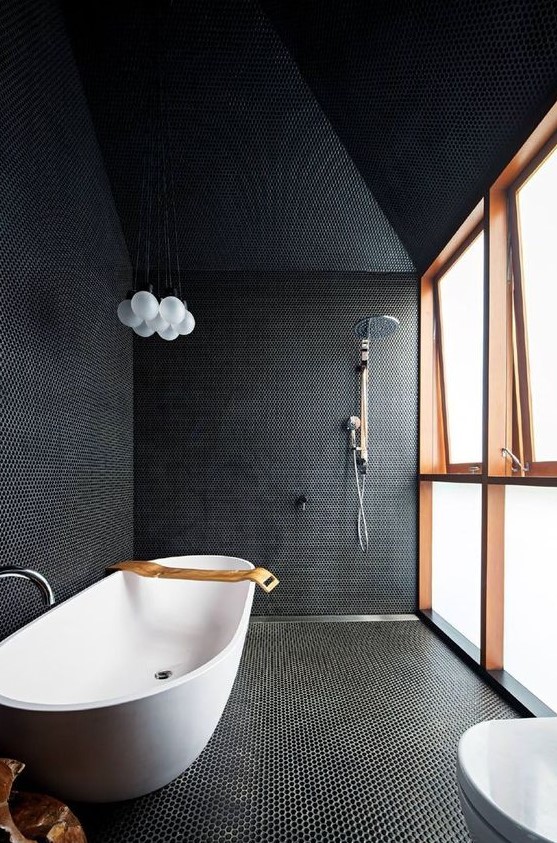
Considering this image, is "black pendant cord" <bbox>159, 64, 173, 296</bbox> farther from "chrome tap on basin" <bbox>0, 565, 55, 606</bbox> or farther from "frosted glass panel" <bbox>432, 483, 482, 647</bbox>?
"frosted glass panel" <bbox>432, 483, 482, 647</bbox>

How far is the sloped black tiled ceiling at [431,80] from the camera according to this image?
1.69 metres

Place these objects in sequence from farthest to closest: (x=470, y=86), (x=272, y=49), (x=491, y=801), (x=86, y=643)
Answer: (x=272, y=49)
(x=470, y=86)
(x=86, y=643)
(x=491, y=801)

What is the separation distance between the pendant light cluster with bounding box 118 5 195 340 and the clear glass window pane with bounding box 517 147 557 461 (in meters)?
1.71

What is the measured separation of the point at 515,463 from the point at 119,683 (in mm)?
2154

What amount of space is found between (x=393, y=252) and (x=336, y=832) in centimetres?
320

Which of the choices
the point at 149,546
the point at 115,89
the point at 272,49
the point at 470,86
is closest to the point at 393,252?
the point at 470,86

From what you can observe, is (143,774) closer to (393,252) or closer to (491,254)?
(491,254)

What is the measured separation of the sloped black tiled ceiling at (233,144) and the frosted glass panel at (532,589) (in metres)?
2.00

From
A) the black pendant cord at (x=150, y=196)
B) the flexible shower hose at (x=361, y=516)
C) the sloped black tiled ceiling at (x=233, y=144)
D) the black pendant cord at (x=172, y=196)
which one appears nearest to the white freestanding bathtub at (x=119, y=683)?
the flexible shower hose at (x=361, y=516)

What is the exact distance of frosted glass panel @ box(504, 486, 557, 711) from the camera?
1.88 m

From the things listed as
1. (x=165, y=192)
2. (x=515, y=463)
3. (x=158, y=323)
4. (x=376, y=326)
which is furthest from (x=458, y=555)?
(x=165, y=192)

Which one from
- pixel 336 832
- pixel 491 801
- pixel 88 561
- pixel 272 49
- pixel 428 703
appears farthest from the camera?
pixel 88 561

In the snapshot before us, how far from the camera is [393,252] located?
3102 millimetres

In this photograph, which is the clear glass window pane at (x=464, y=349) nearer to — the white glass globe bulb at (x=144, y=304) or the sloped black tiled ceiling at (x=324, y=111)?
the sloped black tiled ceiling at (x=324, y=111)
